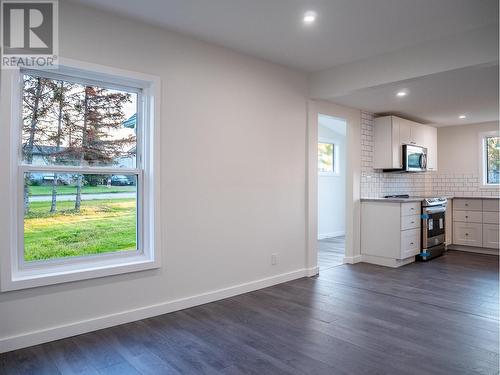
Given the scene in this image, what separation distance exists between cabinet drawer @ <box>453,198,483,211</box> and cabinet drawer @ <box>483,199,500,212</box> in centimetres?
6

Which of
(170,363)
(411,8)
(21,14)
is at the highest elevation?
(411,8)

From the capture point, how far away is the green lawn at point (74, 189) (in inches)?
105

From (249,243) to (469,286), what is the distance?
8.33ft

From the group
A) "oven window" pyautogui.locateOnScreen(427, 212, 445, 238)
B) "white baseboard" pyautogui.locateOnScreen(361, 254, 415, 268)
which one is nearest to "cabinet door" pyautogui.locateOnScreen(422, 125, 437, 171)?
"oven window" pyautogui.locateOnScreen(427, 212, 445, 238)

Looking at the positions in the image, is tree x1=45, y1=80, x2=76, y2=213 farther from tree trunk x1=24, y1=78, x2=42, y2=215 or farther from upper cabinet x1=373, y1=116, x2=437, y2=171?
upper cabinet x1=373, y1=116, x2=437, y2=171

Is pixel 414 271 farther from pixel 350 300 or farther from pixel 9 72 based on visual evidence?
pixel 9 72

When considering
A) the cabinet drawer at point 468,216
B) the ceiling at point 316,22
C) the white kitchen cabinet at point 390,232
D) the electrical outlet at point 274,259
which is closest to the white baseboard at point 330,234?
the white kitchen cabinet at point 390,232

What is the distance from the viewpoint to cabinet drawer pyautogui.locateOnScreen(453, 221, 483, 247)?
6125 mm

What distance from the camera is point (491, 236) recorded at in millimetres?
5992

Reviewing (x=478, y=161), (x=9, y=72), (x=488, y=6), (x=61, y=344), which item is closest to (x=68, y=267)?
(x=61, y=344)

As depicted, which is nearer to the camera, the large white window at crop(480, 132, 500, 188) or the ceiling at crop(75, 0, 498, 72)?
the ceiling at crop(75, 0, 498, 72)

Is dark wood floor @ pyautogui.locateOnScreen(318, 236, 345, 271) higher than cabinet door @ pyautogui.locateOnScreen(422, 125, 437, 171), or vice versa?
cabinet door @ pyautogui.locateOnScreen(422, 125, 437, 171)

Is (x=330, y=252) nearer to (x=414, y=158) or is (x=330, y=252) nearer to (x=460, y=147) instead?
(x=414, y=158)

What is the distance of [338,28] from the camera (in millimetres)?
3094
